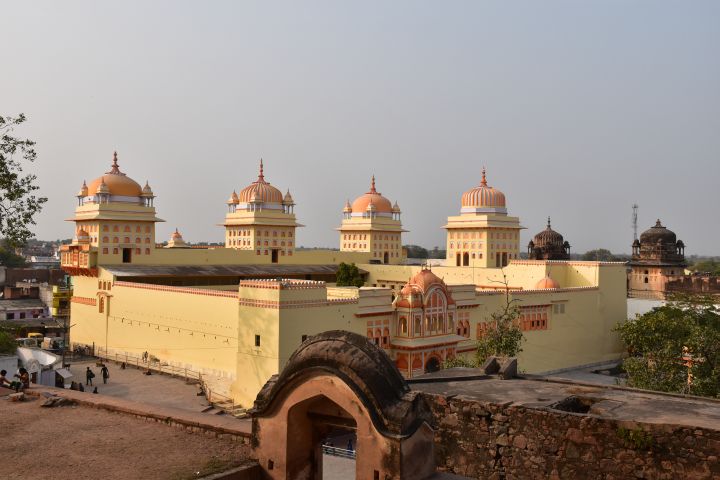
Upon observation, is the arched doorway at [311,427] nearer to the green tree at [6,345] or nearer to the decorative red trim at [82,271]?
the green tree at [6,345]

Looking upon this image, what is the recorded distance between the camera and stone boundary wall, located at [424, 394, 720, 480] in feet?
29.6

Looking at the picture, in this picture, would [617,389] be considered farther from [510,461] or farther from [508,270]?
[508,270]

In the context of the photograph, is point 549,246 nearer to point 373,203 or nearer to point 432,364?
point 373,203

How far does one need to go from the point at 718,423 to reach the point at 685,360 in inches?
447

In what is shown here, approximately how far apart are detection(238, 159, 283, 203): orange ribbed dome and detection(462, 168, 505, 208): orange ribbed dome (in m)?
12.1

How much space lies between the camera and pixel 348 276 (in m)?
41.3

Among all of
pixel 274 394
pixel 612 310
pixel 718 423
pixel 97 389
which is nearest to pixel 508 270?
pixel 612 310

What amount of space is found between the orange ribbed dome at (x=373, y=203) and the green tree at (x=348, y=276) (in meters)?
8.10

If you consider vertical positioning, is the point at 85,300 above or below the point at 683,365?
above

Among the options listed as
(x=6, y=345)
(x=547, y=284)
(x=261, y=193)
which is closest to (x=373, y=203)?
(x=261, y=193)

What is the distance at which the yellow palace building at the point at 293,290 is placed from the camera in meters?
24.6

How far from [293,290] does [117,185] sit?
57.7ft

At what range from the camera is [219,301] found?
1044 inches

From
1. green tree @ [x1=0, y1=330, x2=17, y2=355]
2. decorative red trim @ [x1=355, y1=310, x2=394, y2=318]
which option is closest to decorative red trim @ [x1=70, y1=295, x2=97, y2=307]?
green tree @ [x1=0, y1=330, x2=17, y2=355]
